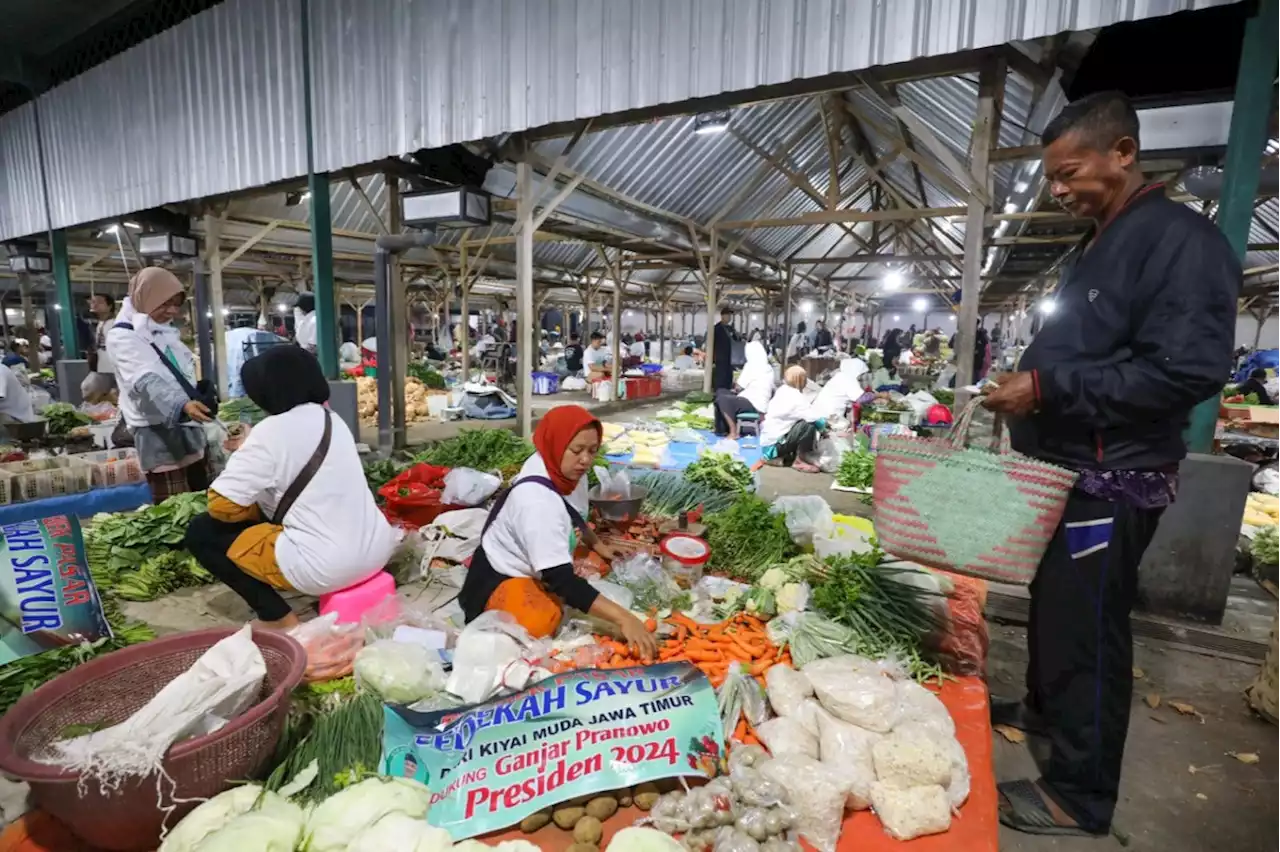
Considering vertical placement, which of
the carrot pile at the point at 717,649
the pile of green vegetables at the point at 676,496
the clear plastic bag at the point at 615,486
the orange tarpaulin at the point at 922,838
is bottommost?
the orange tarpaulin at the point at 922,838

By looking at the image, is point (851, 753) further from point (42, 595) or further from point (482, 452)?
point (482, 452)

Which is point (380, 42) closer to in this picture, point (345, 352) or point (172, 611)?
point (172, 611)

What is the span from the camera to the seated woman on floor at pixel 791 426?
7.75m

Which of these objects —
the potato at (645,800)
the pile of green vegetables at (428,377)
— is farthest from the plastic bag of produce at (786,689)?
the pile of green vegetables at (428,377)

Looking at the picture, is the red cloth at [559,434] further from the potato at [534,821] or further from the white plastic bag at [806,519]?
the white plastic bag at [806,519]

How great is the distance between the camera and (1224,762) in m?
2.69

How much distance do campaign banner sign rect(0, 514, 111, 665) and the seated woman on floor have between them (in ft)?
21.8

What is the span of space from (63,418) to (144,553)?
5890 millimetres

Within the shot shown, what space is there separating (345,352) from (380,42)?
332 inches

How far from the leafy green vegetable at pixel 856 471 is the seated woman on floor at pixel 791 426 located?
0.64 metres

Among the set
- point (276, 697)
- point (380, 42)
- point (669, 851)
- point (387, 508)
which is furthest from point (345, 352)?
point (669, 851)

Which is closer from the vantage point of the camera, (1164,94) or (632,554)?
(632,554)

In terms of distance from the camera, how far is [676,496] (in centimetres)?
498

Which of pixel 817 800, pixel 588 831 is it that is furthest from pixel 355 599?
pixel 817 800
